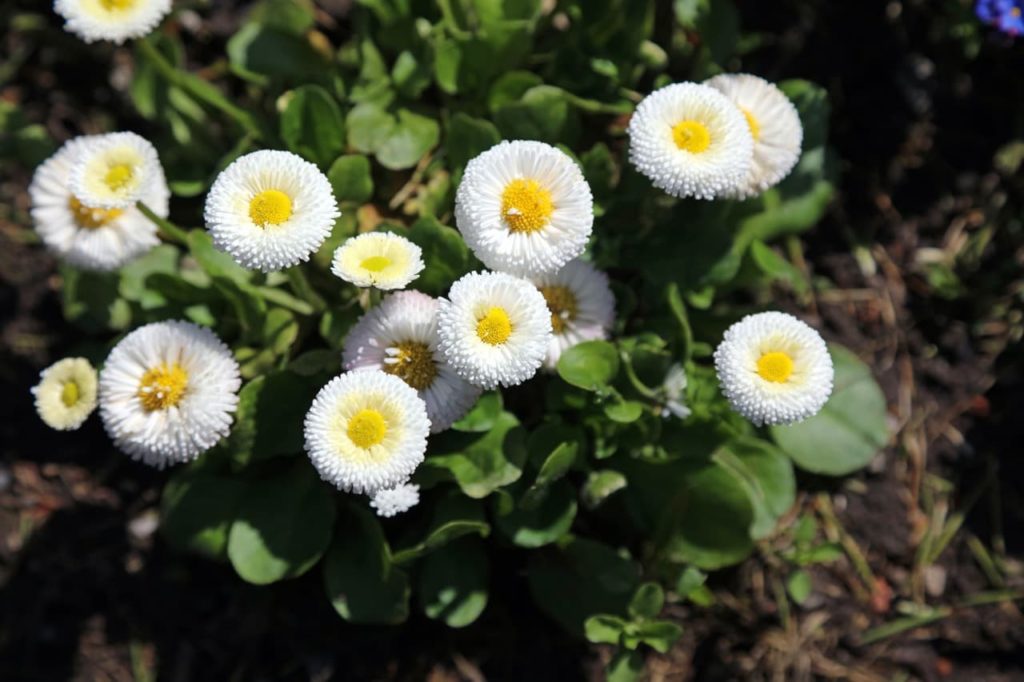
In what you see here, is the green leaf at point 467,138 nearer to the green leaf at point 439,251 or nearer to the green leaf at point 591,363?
the green leaf at point 439,251

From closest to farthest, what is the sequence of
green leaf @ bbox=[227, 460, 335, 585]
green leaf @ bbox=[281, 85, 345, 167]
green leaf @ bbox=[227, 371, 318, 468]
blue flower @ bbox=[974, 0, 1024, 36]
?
green leaf @ bbox=[227, 371, 318, 468], green leaf @ bbox=[227, 460, 335, 585], green leaf @ bbox=[281, 85, 345, 167], blue flower @ bbox=[974, 0, 1024, 36]

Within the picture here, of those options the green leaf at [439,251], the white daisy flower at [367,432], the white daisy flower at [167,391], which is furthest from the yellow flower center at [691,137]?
the white daisy flower at [167,391]

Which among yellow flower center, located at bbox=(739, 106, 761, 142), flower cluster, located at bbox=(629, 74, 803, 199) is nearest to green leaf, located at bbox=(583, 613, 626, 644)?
flower cluster, located at bbox=(629, 74, 803, 199)

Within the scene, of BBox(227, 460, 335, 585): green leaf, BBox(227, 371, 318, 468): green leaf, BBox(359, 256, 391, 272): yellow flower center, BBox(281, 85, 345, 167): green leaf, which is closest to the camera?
BBox(359, 256, 391, 272): yellow flower center

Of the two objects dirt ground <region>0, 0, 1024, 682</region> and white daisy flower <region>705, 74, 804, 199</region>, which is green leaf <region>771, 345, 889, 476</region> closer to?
dirt ground <region>0, 0, 1024, 682</region>

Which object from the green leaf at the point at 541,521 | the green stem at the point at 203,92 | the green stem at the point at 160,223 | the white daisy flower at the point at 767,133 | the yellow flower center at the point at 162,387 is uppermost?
the white daisy flower at the point at 767,133

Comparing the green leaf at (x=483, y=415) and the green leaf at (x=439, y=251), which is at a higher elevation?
the green leaf at (x=439, y=251)

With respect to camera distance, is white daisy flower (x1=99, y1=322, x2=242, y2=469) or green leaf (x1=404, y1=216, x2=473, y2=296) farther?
green leaf (x1=404, y1=216, x2=473, y2=296)

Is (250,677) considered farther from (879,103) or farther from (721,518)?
(879,103)
